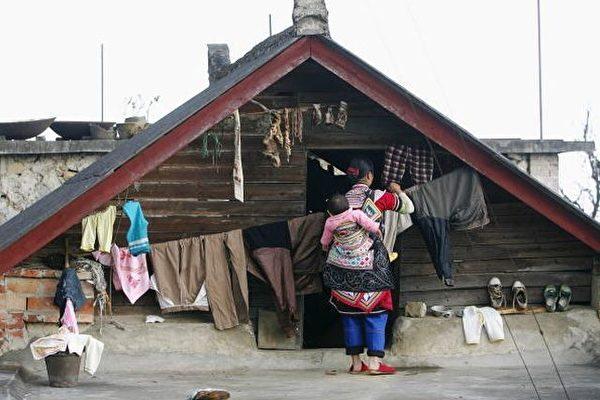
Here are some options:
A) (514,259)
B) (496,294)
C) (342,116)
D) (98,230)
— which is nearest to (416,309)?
(496,294)

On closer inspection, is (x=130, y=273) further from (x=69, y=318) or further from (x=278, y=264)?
(x=278, y=264)

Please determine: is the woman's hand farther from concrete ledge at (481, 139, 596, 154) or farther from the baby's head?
concrete ledge at (481, 139, 596, 154)

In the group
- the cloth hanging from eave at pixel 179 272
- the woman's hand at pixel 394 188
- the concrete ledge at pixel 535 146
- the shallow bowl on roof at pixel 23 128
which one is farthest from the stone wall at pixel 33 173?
the woman's hand at pixel 394 188

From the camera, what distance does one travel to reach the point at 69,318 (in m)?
11.7

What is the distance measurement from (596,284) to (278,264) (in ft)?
10.5

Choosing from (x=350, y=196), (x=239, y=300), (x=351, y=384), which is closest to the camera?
(x=351, y=384)

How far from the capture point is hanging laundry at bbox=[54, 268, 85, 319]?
11.8 metres

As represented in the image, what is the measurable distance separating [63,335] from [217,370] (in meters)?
1.93

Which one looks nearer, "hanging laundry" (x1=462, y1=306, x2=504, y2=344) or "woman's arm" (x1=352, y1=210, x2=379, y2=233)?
"woman's arm" (x1=352, y1=210, x2=379, y2=233)

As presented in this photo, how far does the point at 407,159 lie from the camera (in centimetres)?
1266

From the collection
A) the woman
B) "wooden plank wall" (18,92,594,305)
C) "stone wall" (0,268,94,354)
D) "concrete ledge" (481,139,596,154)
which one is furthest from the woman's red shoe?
"concrete ledge" (481,139,596,154)

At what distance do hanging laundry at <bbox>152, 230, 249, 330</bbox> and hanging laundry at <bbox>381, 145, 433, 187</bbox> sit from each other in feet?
5.29

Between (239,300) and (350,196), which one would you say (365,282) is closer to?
(350,196)

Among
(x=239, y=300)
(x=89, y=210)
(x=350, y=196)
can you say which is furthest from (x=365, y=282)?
(x=89, y=210)
